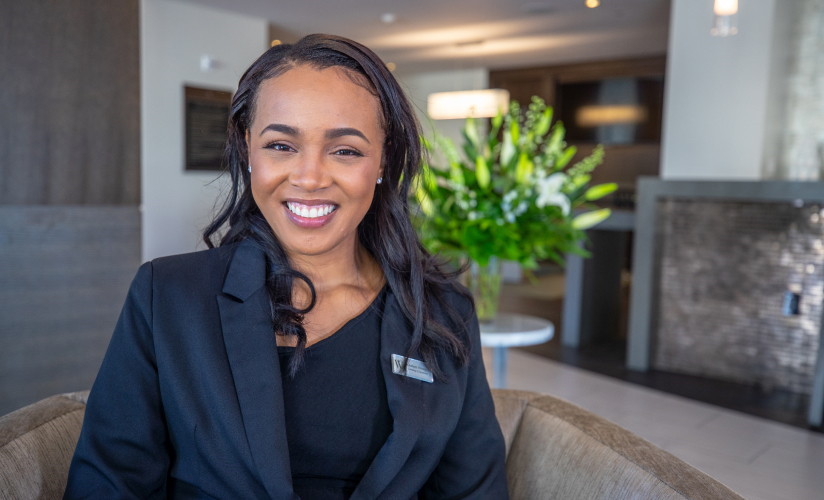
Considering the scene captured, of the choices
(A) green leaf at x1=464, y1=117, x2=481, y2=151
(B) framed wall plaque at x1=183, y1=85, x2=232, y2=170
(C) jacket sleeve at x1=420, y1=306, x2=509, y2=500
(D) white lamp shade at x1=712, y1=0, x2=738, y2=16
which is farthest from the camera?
(B) framed wall plaque at x1=183, y1=85, x2=232, y2=170

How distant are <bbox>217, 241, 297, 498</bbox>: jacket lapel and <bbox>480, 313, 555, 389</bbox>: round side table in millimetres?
1444

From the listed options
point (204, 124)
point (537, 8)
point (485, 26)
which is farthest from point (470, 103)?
point (204, 124)

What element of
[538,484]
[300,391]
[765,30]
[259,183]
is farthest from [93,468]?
[765,30]

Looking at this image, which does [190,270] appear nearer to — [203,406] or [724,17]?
[203,406]

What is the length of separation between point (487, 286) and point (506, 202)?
40cm

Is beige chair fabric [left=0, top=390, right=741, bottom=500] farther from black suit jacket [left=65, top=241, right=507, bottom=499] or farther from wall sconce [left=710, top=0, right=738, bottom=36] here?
wall sconce [left=710, top=0, right=738, bottom=36]

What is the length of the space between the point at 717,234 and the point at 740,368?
0.84m

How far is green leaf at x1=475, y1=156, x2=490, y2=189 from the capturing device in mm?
2367

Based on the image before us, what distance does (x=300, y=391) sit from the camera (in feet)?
3.78

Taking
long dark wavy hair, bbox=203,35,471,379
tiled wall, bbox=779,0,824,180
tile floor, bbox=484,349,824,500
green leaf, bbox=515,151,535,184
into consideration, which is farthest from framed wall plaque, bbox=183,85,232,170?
long dark wavy hair, bbox=203,35,471,379

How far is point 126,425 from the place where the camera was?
1.01 metres

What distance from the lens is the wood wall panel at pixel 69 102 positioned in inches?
104

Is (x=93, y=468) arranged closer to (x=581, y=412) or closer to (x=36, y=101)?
(x=581, y=412)

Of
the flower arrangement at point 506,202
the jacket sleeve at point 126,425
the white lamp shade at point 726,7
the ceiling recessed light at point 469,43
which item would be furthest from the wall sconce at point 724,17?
the jacket sleeve at point 126,425
